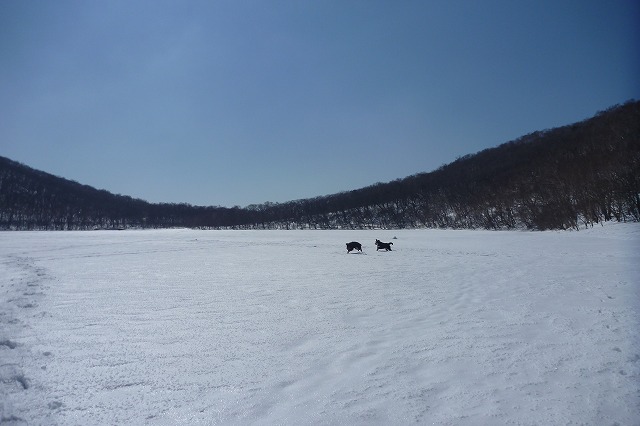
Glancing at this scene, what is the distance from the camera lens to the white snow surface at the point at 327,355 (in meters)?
3.36

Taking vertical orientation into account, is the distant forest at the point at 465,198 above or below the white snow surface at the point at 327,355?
above

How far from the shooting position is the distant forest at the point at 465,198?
39469mm

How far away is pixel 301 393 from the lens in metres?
3.75

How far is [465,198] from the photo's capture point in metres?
86.7

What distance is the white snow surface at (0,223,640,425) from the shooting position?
11.0 feet

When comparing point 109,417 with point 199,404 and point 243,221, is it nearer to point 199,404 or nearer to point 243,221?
point 199,404

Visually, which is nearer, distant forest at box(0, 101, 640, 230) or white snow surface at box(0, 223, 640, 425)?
white snow surface at box(0, 223, 640, 425)

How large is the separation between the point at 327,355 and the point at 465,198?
90368 mm

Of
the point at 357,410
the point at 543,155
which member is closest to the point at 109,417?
the point at 357,410

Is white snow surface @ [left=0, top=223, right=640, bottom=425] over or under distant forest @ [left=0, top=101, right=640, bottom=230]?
under

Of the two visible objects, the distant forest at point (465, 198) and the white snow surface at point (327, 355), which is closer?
the white snow surface at point (327, 355)

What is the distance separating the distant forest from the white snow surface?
14.3 ft

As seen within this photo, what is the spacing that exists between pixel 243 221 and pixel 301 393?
167 m

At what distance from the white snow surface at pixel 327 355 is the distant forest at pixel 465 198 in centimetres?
436
